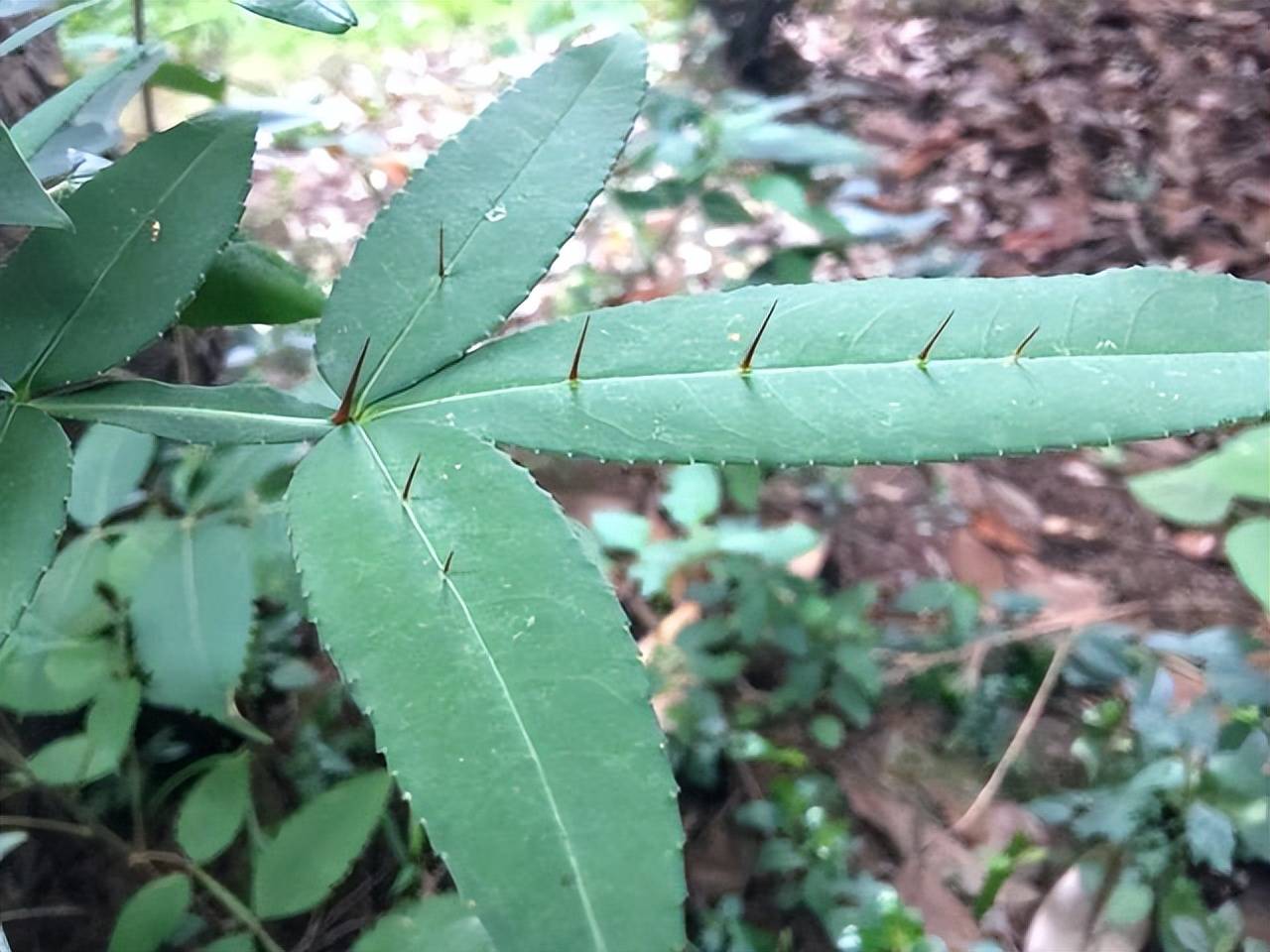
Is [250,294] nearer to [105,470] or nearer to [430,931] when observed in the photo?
[105,470]

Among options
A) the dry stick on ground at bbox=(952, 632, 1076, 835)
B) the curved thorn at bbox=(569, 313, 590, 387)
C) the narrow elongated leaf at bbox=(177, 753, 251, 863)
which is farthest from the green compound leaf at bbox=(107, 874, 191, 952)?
the dry stick on ground at bbox=(952, 632, 1076, 835)

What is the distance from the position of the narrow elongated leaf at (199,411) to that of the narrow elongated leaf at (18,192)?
9 centimetres

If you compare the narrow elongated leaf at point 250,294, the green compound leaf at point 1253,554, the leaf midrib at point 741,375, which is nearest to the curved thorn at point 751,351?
the leaf midrib at point 741,375

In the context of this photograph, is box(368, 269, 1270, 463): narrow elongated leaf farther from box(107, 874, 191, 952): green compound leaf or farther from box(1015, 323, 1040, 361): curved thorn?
box(107, 874, 191, 952): green compound leaf

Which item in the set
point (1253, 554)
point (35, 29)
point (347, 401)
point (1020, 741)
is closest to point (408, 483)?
point (347, 401)

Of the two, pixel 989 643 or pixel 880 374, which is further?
pixel 989 643

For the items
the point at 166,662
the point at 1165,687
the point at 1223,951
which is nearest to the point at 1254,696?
the point at 1165,687

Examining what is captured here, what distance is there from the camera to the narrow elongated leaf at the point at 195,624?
62 cm

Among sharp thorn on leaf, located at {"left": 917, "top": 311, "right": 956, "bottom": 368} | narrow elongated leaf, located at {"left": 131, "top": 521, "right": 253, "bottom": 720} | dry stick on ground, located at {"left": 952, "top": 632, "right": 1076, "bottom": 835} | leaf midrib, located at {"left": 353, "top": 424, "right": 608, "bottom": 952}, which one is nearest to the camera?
leaf midrib, located at {"left": 353, "top": 424, "right": 608, "bottom": 952}

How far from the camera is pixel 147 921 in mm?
635

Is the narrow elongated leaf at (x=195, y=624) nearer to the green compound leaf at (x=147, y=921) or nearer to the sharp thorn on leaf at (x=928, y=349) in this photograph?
the green compound leaf at (x=147, y=921)

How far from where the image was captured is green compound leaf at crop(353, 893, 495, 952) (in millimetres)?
598

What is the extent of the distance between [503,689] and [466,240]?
0.21 metres

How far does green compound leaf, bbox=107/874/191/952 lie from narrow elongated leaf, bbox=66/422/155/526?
260mm
